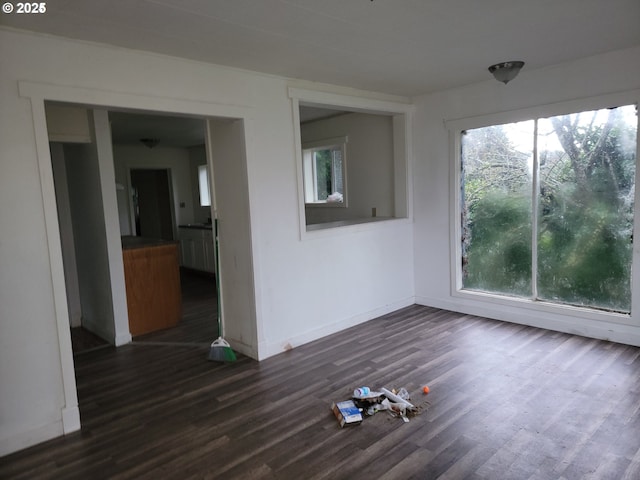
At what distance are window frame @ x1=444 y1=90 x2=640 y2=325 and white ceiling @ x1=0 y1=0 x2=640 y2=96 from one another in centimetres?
43

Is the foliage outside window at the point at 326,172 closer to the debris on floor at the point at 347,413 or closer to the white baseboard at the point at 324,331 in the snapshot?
the white baseboard at the point at 324,331

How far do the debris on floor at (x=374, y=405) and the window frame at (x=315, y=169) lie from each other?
11.0 feet

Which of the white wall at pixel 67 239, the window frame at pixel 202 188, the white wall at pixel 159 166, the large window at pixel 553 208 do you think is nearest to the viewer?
the large window at pixel 553 208

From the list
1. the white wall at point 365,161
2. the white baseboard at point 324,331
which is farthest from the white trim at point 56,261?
the white wall at point 365,161

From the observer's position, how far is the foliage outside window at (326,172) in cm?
609

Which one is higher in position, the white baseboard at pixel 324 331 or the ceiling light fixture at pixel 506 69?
the ceiling light fixture at pixel 506 69

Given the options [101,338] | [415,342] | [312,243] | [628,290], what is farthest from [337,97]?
[101,338]

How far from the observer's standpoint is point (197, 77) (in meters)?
3.33

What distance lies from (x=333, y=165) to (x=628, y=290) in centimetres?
386

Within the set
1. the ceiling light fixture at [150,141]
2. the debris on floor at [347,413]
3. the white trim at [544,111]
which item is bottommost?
the debris on floor at [347,413]

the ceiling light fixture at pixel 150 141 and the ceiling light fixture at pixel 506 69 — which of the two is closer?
the ceiling light fixture at pixel 506 69

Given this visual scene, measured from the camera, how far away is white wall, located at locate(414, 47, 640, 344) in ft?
12.3

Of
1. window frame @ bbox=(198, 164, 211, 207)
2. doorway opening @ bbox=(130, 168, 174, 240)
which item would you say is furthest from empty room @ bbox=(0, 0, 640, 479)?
doorway opening @ bbox=(130, 168, 174, 240)

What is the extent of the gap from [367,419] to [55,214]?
2359 mm
